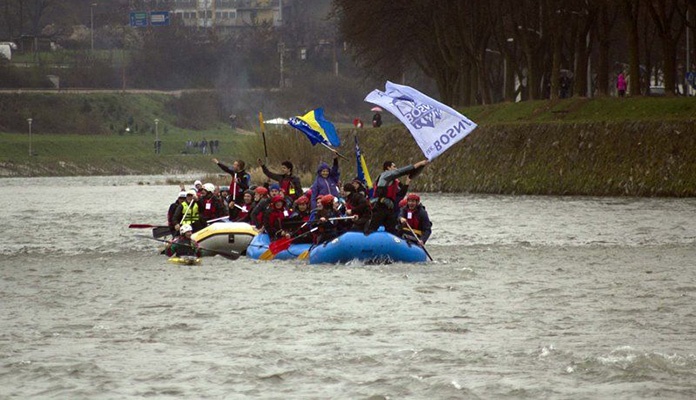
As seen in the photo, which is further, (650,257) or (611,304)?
(650,257)

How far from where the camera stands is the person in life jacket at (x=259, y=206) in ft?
125

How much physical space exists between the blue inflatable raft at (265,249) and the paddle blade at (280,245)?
96 millimetres

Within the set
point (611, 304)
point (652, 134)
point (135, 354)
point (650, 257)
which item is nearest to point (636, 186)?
point (652, 134)

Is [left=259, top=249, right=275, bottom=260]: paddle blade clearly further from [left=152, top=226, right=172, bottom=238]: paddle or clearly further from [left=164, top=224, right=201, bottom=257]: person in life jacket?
[left=152, top=226, right=172, bottom=238]: paddle

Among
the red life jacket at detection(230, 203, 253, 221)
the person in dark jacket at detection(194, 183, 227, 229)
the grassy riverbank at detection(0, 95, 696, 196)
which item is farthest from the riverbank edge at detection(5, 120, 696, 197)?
the person in dark jacket at detection(194, 183, 227, 229)

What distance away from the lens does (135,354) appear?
Result: 22.9 metres

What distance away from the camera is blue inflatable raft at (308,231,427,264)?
112ft

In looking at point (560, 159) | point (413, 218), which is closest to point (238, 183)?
point (413, 218)

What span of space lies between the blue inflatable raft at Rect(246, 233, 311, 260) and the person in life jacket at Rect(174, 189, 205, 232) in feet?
7.84

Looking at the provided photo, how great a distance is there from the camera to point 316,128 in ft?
140

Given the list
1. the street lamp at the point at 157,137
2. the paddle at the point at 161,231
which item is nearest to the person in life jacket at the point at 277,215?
the paddle at the point at 161,231

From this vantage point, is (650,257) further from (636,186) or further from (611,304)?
(636,186)

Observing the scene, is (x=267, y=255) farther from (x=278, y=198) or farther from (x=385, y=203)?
(x=385, y=203)

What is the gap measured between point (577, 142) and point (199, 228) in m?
31.2
